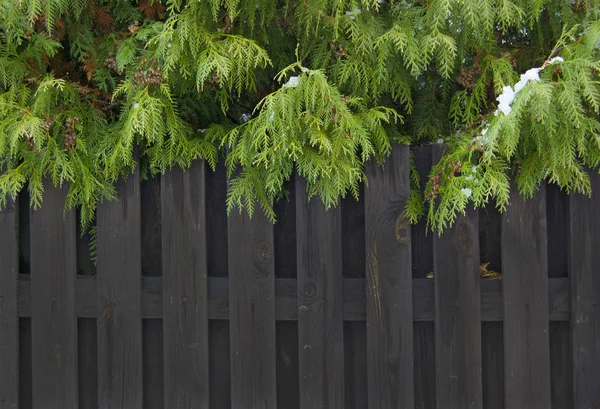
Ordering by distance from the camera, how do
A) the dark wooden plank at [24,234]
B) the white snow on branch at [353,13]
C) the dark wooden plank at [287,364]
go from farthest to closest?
the dark wooden plank at [24,234] → the dark wooden plank at [287,364] → the white snow on branch at [353,13]

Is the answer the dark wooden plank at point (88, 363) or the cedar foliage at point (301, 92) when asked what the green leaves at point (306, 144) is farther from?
the dark wooden plank at point (88, 363)

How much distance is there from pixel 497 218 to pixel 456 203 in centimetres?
39

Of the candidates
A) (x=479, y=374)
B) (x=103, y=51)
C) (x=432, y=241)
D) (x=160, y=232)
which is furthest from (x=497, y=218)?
(x=103, y=51)

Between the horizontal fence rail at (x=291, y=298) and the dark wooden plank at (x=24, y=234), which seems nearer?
the horizontal fence rail at (x=291, y=298)

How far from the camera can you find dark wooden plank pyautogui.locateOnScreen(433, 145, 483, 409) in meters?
2.90

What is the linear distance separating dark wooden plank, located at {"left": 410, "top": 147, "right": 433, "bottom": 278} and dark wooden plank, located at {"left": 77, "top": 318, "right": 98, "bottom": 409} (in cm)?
154

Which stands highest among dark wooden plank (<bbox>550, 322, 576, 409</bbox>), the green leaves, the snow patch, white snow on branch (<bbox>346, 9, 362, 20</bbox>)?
white snow on branch (<bbox>346, 9, 362, 20</bbox>)

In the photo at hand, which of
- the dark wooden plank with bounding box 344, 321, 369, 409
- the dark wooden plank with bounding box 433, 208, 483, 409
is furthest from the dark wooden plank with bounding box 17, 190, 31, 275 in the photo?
the dark wooden plank with bounding box 433, 208, 483, 409

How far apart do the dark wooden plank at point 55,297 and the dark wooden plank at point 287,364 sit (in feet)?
3.12

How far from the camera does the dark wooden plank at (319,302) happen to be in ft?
9.68

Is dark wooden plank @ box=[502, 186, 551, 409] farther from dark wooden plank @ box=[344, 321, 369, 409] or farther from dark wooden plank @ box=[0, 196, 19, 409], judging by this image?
dark wooden plank @ box=[0, 196, 19, 409]

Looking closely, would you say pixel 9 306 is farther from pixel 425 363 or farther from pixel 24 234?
pixel 425 363

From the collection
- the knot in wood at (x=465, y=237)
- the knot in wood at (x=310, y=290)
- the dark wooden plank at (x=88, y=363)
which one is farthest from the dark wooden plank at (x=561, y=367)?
the dark wooden plank at (x=88, y=363)

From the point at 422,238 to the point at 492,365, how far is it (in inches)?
25.6
